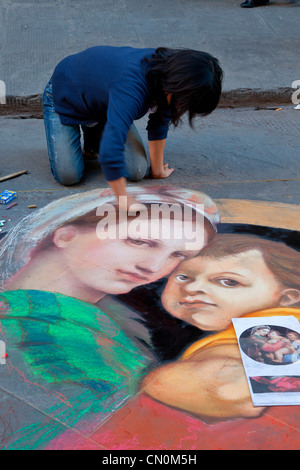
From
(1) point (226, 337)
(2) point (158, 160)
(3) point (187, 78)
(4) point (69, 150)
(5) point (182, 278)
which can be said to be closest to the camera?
(1) point (226, 337)

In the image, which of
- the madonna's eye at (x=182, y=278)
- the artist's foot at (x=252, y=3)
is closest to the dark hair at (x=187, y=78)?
the madonna's eye at (x=182, y=278)

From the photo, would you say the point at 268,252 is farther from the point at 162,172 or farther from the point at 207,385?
the point at 162,172

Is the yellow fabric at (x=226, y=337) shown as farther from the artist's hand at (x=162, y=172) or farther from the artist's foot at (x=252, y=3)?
the artist's foot at (x=252, y=3)

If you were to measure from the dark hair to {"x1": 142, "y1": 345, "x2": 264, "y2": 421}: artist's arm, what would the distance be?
1096 millimetres

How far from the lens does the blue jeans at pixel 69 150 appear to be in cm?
306

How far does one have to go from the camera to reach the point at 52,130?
121 inches

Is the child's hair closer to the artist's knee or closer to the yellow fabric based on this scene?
the yellow fabric

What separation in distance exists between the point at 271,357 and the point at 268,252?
0.71 m

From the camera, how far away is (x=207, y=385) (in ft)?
6.06

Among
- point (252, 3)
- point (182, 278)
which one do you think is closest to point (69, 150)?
point (182, 278)

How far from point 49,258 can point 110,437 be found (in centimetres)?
106

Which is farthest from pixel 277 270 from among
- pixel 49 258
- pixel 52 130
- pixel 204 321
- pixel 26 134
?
pixel 26 134

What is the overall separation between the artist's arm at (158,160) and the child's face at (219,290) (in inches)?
36.4

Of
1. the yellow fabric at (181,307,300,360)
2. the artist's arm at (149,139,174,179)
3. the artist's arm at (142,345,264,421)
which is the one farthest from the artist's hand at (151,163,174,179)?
the artist's arm at (142,345,264,421)
